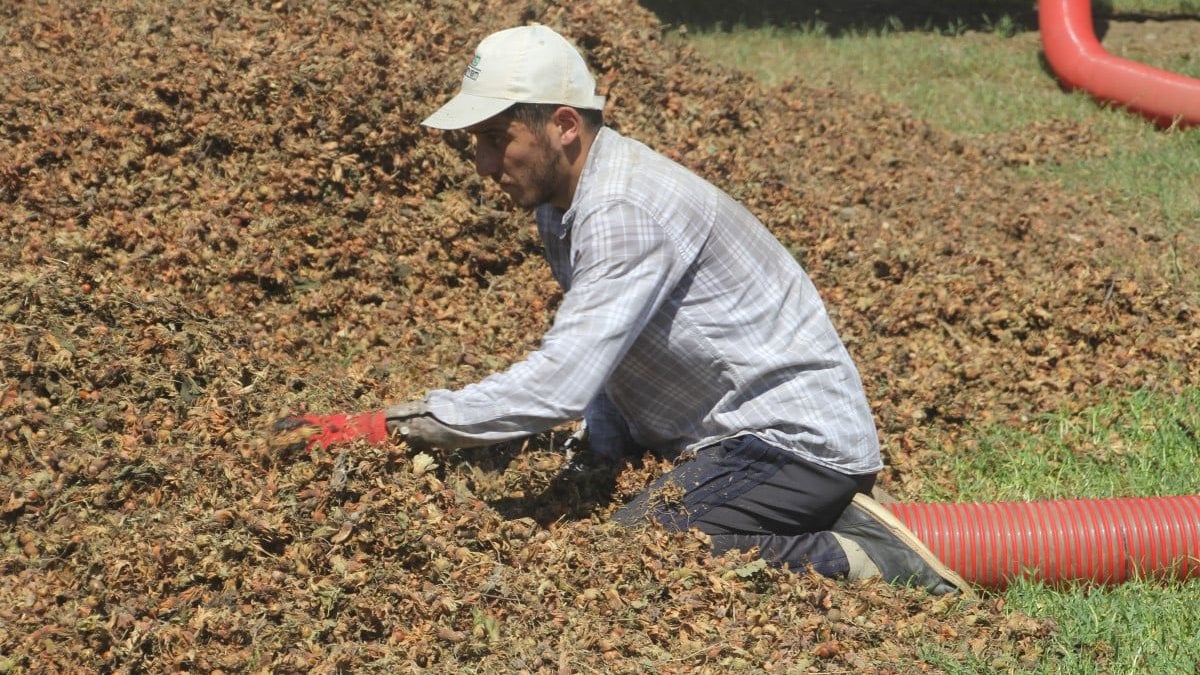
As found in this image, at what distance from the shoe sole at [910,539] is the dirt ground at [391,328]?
0.18 metres

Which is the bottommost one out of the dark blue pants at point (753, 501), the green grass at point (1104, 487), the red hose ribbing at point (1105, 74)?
the green grass at point (1104, 487)

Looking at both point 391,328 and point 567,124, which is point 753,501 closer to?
point 567,124

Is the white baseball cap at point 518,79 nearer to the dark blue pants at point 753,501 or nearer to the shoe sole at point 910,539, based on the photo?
the dark blue pants at point 753,501

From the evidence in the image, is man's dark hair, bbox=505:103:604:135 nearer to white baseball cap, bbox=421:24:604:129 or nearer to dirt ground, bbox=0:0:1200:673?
white baseball cap, bbox=421:24:604:129

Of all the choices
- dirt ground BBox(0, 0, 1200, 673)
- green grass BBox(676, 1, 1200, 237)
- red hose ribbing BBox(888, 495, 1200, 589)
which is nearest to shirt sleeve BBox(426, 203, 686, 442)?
dirt ground BBox(0, 0, 1200, 673)

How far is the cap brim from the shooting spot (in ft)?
11.1

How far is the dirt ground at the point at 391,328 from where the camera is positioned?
11.0 feet

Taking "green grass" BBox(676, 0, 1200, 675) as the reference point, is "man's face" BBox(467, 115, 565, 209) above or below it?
above

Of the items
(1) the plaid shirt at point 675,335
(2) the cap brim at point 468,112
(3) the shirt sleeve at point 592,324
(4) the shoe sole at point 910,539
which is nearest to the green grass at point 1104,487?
(4) the shoe sole at point 910,539

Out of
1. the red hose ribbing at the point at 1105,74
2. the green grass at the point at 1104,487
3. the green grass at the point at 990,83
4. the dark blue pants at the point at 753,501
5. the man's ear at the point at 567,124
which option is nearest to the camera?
the man's ear at the point at 567,124

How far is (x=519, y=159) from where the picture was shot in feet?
11.5

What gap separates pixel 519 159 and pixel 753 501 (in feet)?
4.24

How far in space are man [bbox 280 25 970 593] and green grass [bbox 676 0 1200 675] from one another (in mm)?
474

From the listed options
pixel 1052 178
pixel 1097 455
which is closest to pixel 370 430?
pixel 1097 455
